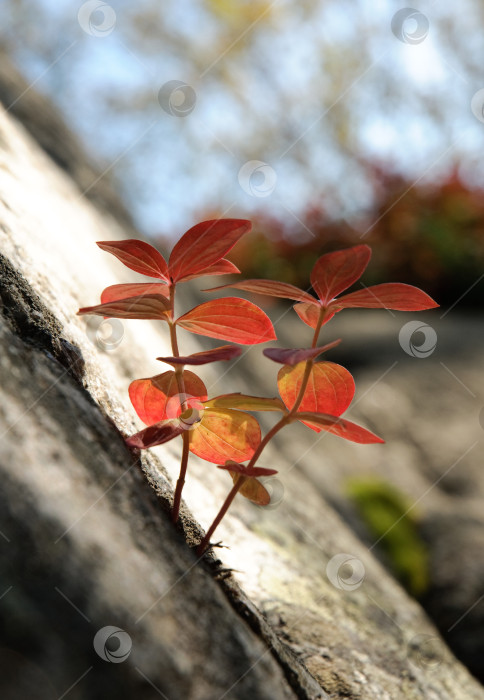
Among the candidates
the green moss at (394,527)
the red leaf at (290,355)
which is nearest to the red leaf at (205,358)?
the red leaf at (290,355)

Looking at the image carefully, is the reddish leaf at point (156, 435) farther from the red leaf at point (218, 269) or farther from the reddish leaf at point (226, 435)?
the red leaf at point (218, 269)

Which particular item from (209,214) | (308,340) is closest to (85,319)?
(308,340)

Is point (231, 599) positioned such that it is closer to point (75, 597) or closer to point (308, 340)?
point (75, 597)

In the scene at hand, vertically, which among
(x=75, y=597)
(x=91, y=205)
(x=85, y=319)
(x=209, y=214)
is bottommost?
(x=75, y=597)

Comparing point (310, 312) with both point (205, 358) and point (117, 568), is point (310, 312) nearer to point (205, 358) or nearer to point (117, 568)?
point (205, 358)

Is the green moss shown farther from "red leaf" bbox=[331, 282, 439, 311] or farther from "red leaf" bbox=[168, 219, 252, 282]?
"red leaf" bbox=[168, 219, 252, 282]

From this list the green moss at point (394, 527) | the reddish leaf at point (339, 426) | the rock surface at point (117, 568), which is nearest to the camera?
the rock surface at point (117, 568)

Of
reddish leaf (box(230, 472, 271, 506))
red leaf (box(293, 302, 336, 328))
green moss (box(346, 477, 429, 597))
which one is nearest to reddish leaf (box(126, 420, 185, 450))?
reddish leaf (box(230, 472, 271, 506))
